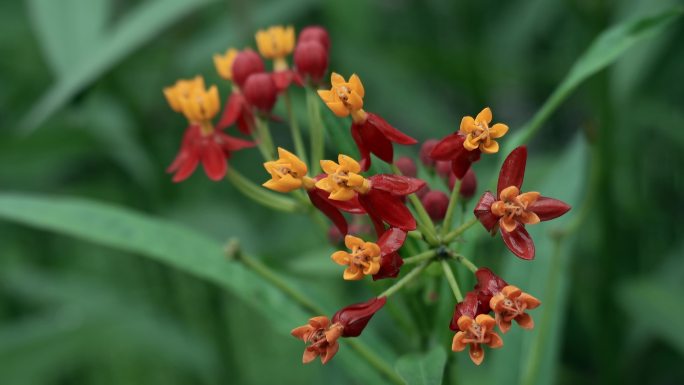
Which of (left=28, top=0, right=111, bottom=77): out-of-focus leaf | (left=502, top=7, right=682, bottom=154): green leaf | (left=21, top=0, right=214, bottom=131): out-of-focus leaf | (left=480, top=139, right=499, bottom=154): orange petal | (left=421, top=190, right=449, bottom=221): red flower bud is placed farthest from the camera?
(left=28, top=0, right=111, bottom=77): out-of-focus leaf

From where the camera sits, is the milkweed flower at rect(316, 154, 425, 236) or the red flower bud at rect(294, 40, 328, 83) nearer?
the milkweed flower at rect(316, 154, 425, 236)

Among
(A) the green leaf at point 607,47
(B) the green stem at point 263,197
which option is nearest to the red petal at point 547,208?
(A) the green leaf at point 607,47

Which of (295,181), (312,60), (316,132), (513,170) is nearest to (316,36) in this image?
(312,60)

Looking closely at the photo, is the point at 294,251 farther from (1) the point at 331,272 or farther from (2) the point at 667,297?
(2) the point at 667,297

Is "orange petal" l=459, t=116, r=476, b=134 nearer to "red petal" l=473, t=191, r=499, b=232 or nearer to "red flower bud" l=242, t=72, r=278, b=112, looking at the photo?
"red petal" l=473, t=191, r=499, b=232

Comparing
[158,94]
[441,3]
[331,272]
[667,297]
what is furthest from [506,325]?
[441,3]

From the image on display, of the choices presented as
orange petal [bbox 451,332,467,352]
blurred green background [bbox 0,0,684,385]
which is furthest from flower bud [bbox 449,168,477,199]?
orange petal [bbox 451,332,467,352]

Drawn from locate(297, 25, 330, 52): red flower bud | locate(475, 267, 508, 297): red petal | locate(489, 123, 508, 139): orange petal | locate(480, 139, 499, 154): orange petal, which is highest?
locate(297, 25, 330, 52): red flower bud

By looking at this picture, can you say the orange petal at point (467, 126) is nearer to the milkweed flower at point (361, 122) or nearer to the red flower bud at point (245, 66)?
the milkweed flower at point (361, 122)
